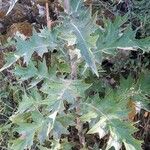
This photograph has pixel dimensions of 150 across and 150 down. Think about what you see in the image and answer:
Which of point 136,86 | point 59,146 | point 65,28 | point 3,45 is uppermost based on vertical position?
point 65,28

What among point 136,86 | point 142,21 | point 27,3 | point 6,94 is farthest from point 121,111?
point 27,3

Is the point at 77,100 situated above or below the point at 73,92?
below

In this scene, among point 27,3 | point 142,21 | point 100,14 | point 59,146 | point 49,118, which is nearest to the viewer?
point 49,118

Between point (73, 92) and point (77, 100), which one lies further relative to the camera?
point (77, 100)

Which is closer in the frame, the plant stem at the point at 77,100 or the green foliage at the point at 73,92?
the green foliage at the point at 73,92

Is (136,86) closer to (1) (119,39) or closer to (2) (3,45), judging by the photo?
(1) (119,39)

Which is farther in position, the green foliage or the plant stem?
the plant stem

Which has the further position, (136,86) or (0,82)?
(0,82)

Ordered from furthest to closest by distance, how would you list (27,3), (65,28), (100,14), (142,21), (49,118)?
(27,3), (100,14), (142,21), (49,118), (65,28)

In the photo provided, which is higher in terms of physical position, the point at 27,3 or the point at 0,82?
the point at 27,3

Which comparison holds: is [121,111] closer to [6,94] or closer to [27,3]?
[6,94]
